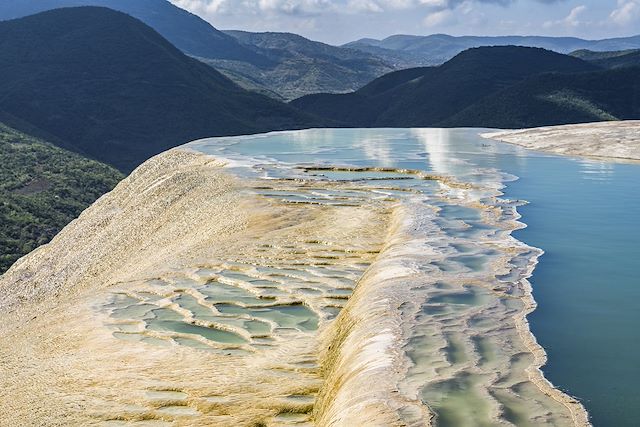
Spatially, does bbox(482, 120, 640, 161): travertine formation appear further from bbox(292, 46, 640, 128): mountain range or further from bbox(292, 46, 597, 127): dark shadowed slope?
bbox(292, 46, 597, 127): dark shadowed slope

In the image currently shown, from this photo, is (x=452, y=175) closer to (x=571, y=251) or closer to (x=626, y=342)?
(x=571, y=251)

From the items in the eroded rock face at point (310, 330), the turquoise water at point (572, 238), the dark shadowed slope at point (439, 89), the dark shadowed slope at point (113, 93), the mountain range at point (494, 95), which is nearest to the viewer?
the eroded rock face at point (310, 330)

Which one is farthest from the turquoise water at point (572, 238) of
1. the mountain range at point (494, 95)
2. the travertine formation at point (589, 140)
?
the mountain range at point (494, 95)

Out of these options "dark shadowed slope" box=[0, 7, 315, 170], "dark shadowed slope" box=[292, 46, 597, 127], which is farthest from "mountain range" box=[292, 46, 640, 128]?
"dark shadowed slope" box=[0, 7, 315, 170]

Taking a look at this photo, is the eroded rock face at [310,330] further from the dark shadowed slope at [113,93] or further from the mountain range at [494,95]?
the mountain range at [494,95]

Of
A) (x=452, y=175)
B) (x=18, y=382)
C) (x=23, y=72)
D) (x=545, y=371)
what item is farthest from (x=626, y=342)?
(x=23, y=72)
